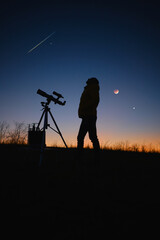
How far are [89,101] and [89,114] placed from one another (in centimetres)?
36

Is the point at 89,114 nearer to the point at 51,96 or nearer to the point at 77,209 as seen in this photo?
the point at 51,96

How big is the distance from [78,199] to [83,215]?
0.35m

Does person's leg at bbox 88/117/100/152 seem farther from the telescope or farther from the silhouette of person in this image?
the telescope

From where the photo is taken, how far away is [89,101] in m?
3.85

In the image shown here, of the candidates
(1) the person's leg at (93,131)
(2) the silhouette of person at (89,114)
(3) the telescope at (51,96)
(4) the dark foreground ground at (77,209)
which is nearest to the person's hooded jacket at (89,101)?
(2) the silhouette of person at (89,114)

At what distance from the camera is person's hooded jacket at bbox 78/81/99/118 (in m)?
3.82

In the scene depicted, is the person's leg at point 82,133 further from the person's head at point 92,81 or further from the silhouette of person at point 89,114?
the person's head at point 92,81

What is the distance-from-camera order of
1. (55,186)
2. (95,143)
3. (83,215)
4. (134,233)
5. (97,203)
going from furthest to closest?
(95,143)
(55,186)
(97,203)
(83,215)
(134,233)

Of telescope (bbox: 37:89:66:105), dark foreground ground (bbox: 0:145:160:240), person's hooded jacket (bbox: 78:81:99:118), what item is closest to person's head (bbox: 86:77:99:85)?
person's hooded jacket (bbox: 78:81:99:118)

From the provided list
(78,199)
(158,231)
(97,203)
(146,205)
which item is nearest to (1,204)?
(78,199)

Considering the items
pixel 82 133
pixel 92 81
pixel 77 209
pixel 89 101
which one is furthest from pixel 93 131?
pixel 77 209

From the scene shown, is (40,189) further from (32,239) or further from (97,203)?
(32,239)

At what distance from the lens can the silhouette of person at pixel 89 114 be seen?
3.81 meters

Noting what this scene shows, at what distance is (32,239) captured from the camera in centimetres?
98
